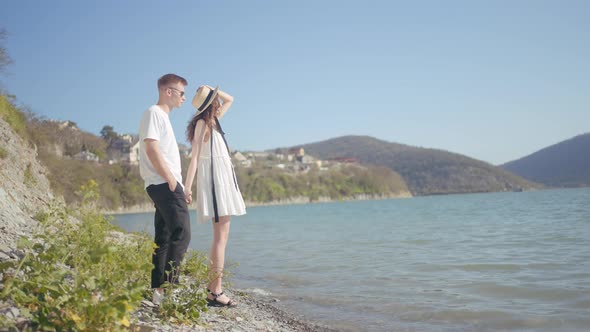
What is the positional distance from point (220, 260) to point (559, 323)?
12.4 ft

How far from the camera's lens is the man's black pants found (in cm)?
370

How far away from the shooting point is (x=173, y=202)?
3.70m

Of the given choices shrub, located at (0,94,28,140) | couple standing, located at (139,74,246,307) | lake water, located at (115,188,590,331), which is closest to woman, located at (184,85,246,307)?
couple standing, located at (139,74,246,307)

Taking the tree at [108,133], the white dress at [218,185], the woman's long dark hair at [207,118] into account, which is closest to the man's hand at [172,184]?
the white dress at [218,185]

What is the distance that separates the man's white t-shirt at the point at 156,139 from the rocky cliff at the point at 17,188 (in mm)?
1490

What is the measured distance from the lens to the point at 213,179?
4.13m

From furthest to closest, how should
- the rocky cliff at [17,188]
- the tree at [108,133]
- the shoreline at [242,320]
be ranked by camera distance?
the tree at [108,133] → the rocky cliff at [17,188] → the shoreline at [242,320]

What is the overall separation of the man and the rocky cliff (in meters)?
1.42

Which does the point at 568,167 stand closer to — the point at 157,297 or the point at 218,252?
the point at 218,252

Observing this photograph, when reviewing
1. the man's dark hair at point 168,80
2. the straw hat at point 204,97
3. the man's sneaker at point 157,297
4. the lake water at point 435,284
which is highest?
the man's dark hair at point 168,80

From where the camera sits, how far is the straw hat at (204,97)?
4258 millimetres

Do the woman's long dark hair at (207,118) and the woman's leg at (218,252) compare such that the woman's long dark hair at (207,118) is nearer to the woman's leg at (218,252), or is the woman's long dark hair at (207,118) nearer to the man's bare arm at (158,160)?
the man's bare arm at (158,160)

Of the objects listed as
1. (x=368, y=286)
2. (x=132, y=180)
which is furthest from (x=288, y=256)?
(x=132, y=180)

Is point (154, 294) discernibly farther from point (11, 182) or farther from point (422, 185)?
point (422, 185)
